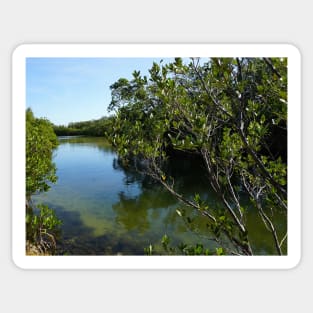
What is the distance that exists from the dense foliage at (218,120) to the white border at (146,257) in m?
0.10

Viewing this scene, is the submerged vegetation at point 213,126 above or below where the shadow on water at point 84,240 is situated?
above

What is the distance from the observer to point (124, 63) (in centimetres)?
270

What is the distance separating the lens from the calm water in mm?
4809

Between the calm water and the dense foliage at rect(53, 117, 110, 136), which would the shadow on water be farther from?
the dense foliage at rect(53, 117, 110, 136)

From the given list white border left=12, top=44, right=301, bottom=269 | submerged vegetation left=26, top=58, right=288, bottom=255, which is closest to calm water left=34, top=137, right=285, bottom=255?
white border left=12, top=44, right=301, bottom=269

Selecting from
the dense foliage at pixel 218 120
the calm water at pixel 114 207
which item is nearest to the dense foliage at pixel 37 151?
the calm water at pixel 114 207

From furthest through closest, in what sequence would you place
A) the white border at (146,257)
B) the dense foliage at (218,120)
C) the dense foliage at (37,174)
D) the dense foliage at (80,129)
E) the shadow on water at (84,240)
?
the shadow on water at (84,240), the dense foliage at (80,129), the dense foliage at (37,174), the white border at (146,257), the dense foliage at (218,120)

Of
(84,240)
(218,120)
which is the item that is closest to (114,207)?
(84,240)

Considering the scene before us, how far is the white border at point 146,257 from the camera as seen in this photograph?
249cm

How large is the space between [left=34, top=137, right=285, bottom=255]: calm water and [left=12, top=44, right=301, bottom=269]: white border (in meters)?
1.21

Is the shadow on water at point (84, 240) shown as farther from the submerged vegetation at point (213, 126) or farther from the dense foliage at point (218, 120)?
the dense foliage at point (218, 120)
